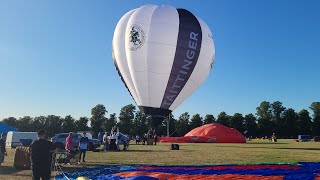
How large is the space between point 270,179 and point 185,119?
408 ft

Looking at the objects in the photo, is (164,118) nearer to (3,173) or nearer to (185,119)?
(3,173)

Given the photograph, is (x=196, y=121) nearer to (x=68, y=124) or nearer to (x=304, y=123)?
(x=304, y=123)

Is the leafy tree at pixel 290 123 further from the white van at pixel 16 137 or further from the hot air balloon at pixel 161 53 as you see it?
the hot air balloon at pixel 161 53

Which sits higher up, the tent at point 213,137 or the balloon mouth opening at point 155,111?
the balloon mouth opening at point 155,111

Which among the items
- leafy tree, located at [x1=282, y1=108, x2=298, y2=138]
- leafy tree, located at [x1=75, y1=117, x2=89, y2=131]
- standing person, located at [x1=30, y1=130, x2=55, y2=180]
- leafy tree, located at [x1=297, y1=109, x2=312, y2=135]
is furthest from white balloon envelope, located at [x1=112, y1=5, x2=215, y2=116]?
leafy tree, located at [x1=297, y1=109, x2=312, y2=135]

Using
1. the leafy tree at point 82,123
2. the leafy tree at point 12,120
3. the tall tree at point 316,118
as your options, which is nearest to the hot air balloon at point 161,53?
the leafy tree at point 82,123

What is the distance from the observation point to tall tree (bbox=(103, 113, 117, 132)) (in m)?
128

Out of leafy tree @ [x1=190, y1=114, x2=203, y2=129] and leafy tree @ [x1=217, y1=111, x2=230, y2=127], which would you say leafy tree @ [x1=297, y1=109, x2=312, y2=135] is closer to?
leafy tree @ [x1=217, y1=111, x2=230, y2=127]

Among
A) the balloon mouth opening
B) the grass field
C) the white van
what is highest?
the balloon mouth opening

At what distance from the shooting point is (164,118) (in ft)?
118

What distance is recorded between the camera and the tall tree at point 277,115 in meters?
129

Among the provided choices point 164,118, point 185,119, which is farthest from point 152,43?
point 185,119

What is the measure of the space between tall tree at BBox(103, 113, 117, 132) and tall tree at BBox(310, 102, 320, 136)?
6507 centimetres

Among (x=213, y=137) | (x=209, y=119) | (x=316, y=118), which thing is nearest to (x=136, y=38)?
(x=213, y=137)
